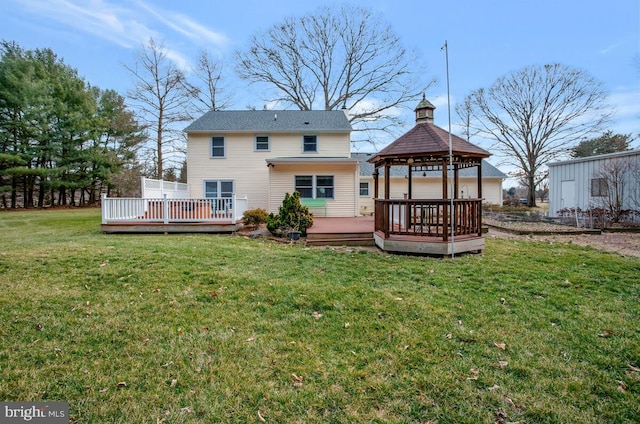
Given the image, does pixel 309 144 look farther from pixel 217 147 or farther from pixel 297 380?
pixel 297 380

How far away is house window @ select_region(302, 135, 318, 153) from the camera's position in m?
16.5

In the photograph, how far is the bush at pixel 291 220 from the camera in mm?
9414

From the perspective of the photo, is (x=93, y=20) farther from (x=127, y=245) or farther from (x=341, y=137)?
(x=341, y=137)

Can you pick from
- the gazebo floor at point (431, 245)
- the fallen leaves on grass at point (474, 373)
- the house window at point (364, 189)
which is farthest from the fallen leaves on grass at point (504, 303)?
the house window at point (364, 189)

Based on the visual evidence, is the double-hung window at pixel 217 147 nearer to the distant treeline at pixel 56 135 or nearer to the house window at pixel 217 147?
the house window at pixel 217 147

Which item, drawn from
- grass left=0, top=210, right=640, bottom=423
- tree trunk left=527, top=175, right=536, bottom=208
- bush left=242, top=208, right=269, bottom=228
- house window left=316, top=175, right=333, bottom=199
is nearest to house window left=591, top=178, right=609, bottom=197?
grass left=0, top=210, right=640, bottom=423

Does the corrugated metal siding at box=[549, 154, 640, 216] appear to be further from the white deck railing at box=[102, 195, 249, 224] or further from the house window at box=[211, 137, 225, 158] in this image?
the house window at box=[211, 137, 225, 158]

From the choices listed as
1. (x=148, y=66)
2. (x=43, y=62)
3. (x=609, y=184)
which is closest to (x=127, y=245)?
(x=609, y=184)

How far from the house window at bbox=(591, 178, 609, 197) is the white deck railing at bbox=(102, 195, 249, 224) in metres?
16.6

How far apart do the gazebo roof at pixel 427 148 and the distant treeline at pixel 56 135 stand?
2474cm

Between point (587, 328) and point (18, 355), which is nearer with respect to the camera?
point (18, 355)

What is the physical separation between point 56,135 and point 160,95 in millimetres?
8644

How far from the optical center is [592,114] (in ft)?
80.0

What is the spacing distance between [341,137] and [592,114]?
22.8 meters
